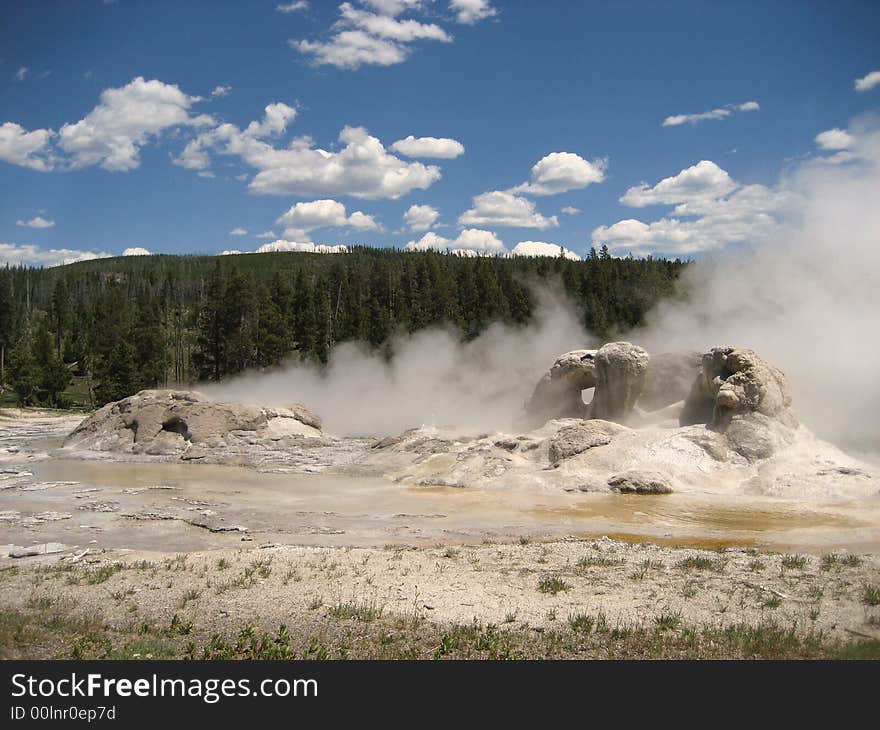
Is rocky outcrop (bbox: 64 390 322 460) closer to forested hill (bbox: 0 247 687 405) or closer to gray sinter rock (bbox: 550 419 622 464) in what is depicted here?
gray sinter rock (bbox: 550 419 622 464)

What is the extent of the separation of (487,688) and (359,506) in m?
10.6

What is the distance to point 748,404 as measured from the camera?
17.5 meters

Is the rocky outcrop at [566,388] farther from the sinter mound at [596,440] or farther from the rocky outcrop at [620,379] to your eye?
the rocky outcrop at [620,379]

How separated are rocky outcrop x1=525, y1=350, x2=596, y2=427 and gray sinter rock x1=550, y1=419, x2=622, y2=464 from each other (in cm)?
393

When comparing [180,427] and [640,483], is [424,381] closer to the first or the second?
[180,427]

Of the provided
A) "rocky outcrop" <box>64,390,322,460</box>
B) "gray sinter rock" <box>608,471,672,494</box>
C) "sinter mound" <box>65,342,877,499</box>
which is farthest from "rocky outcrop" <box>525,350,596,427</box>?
"rocky outcrop" <box>64,390,322,460</box>

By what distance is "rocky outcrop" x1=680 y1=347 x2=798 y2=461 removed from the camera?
17031 mm

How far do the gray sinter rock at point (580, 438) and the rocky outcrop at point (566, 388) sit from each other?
393 cm

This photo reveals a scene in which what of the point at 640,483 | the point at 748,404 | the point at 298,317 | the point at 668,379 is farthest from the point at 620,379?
the point at 298,317

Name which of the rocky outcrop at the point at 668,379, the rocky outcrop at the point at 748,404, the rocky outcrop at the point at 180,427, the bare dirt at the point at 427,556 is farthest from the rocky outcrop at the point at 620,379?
the rocky outcrop at the point at 180,427

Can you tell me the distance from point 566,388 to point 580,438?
4.97 meters

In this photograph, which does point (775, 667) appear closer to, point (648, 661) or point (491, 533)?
point (648, 661)

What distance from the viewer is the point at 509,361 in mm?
39156

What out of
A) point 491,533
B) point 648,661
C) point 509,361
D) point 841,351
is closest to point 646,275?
point 509,361
